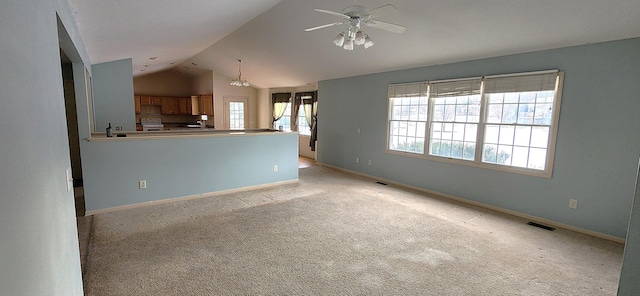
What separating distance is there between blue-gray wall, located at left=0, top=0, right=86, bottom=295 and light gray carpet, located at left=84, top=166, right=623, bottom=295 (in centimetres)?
122

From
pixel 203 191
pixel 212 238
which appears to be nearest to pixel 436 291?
pixel 212 238

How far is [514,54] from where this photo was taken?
13.3 feet

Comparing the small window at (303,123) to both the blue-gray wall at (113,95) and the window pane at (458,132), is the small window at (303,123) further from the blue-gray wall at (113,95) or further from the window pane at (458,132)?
the window pane at (458,132)

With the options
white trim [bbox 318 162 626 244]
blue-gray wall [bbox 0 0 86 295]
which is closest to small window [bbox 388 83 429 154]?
white trim [bbox 318 162 626 244]

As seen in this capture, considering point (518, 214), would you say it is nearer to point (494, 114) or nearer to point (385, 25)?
point (494, 114)

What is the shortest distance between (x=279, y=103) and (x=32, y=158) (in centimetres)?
857

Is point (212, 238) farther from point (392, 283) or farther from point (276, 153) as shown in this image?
point (276, 153)

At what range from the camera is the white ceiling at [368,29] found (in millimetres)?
2941

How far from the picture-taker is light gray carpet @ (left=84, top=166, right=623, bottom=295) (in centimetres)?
243

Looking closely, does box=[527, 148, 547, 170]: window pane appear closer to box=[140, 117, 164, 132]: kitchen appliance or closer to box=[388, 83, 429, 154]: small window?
box=[388, 83, 429, 154]: small window

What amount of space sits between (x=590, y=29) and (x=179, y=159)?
5.52 m

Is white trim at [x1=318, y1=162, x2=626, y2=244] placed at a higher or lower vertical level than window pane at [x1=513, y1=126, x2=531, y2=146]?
lower

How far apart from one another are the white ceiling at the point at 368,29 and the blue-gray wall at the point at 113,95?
2.92ft

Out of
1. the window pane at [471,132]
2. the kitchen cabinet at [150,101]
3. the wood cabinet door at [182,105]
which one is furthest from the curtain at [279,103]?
the window pane at [471,132]
